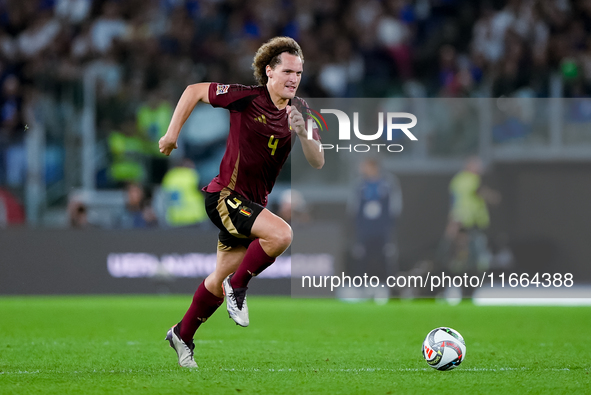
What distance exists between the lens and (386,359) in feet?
21.1

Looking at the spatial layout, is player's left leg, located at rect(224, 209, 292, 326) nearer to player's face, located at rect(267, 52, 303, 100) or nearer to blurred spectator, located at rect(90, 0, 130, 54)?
player's face, located at rect(267, 52, 303, 100)

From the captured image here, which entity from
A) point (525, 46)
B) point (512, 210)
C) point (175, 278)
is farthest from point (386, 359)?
point (525, 46)

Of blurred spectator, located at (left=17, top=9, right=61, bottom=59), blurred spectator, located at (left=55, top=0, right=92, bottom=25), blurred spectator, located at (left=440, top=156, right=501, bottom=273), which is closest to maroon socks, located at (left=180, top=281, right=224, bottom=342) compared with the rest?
blurred spectator, located at (left=440, top=156, right=501, bottom=273)

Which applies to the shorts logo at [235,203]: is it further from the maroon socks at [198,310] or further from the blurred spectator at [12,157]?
the blurred spectator at [12,157]

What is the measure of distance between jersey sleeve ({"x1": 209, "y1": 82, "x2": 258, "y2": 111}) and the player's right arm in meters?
0.05

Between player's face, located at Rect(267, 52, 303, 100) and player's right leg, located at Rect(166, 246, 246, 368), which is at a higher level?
player's face, located at Rect(267, 52, 303, 100)

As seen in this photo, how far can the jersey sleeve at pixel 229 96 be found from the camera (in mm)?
5672

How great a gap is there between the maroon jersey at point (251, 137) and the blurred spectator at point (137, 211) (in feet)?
24.9

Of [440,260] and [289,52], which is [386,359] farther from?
[440,260]

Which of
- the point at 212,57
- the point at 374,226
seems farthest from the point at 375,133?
the point at 212,57

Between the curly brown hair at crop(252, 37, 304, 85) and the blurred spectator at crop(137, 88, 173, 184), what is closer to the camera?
the curly brown hair at crop(252, 37, 304, 85)

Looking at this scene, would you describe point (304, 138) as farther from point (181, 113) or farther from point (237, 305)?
point (237, 305)

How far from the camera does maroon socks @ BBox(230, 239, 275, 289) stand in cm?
557

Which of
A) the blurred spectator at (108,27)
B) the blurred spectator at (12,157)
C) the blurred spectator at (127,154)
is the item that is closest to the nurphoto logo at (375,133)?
the blurred spectator at (127,154)
